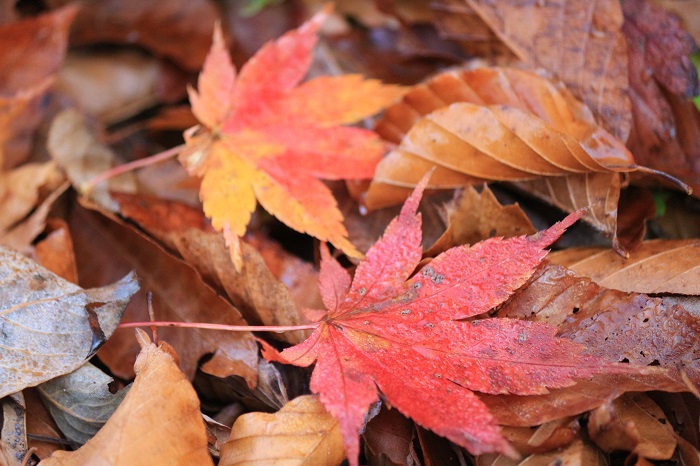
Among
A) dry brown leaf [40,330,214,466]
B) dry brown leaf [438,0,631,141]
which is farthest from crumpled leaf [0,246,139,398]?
dry brown leaf [438,0,631,141]

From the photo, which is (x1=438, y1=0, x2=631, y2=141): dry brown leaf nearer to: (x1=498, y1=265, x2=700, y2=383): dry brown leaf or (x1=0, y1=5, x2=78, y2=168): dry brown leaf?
(x1=498, y1=265, x2=700, y2=383): dry brown leaf

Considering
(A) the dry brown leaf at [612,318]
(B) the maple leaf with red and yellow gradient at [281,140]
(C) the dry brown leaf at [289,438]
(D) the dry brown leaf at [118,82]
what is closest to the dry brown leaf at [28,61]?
(D) the dry brown leaf at [118,82]

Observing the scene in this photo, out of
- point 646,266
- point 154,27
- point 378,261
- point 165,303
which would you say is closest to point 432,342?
point 378,261

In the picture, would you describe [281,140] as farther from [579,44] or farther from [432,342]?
[579,44]

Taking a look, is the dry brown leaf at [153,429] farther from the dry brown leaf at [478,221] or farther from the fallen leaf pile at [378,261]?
the dry brown leaf at [478,221]

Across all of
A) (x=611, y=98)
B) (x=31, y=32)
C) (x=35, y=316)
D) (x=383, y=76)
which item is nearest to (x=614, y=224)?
(x=611, y=98)
